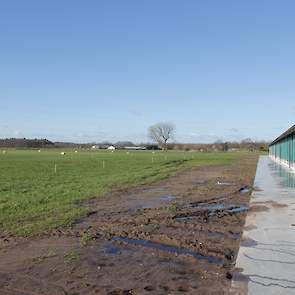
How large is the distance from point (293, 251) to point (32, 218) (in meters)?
7.20

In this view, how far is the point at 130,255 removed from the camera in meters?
8.44

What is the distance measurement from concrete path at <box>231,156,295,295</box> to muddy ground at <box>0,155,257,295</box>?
0.77 feet

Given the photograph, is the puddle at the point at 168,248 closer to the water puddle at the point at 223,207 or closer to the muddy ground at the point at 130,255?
the muddy ground at the point at 130,255

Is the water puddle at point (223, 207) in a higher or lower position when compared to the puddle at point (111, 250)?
higher

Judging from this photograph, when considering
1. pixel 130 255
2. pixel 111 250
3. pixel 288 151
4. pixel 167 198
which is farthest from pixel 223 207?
pixel 288 151

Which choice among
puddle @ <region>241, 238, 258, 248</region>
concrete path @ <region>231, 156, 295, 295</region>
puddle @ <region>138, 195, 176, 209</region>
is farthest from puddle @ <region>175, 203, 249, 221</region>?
puddle @ <region>241, 238, 258, 248</region>

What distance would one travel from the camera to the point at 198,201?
16.9 m

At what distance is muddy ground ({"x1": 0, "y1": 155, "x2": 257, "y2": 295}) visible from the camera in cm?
655

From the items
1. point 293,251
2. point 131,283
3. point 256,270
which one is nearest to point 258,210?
point 293,251

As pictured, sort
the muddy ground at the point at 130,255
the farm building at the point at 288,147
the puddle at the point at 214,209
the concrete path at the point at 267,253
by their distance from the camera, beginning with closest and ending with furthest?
the concrete path at the point at 267,253
the muddy ground at the point at 130,255
the puddle at the point at 214,209
the farm building at the point at 288,147

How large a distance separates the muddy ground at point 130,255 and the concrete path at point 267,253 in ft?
0.77

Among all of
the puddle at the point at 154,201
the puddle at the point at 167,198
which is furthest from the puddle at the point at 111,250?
the puddle at the point at 167,198

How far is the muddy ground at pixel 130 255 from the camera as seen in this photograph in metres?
6.55

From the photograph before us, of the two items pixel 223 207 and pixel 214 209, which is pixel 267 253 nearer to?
pixel 214 209
